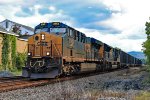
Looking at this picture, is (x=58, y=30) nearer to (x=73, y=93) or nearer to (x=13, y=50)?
(x=73, y=93)

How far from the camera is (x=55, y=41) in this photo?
21.5m

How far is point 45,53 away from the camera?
2166 centimetres

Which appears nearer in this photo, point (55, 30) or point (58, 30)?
point (58, 30)

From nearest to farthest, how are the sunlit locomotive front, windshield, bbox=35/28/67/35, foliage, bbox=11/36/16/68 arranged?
the sunlit locomotive front
windshield, bbox=35/28/67/35
foliage, bbox=11/36/16/68

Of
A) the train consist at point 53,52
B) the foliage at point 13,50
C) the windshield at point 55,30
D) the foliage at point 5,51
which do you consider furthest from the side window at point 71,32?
the foliage at point 13,50

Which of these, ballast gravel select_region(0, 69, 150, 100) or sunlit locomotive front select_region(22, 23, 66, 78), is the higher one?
sunlit locomotive front select_region(22, 23, 66, 78)

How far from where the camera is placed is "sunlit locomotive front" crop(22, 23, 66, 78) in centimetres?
2056

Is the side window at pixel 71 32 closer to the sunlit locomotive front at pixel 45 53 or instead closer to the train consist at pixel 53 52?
the train consist at pixel 53 52

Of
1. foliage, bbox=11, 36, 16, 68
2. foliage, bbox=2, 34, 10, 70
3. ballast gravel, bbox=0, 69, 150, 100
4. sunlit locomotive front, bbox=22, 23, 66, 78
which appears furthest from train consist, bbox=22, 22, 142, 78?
foliage, bbox=11, 36, 16, 68

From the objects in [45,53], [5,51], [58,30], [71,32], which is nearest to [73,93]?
[45,53]

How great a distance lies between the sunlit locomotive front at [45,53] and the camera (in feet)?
67.5

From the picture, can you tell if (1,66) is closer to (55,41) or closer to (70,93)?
(55,41)

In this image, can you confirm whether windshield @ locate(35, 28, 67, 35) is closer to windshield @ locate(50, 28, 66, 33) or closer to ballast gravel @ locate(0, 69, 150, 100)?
windshield @ locate(50, 28, 66, 33)

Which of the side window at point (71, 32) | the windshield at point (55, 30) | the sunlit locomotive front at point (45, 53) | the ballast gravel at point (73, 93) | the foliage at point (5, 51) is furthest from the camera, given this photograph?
the foliage at point (5, 51)
